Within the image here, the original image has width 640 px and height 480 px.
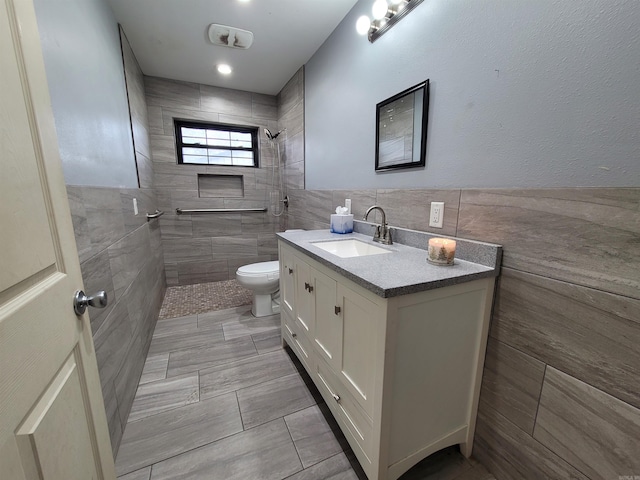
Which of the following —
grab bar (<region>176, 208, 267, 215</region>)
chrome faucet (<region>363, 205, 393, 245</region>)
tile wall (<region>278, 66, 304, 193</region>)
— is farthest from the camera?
grab bar (<region>176, 208, 267, 215</region>)

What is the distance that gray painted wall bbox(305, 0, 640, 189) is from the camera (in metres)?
0.71

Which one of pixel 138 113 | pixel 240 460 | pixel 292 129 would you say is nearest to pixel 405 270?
pixel 240 460

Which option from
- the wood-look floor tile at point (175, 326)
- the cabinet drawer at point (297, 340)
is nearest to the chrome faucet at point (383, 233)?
the cabinet drawer at point (297, 340)

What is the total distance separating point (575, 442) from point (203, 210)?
337cm

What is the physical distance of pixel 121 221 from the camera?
60.4 inches

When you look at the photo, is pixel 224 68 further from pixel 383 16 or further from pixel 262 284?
pixel 262 284

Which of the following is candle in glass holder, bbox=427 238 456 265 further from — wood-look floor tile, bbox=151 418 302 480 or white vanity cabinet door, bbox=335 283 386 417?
wood-look floor tile, bbox=151 418 302 480

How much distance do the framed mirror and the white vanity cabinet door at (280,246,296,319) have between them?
80 centimetres

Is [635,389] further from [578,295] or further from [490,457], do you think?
[490,457]

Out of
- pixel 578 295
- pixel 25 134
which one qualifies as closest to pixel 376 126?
pixel 578 295

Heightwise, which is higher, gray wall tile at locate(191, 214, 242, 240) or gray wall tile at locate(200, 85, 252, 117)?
gray wall tile at locate(200, 85, 252, 117)

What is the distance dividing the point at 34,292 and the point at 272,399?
129cm

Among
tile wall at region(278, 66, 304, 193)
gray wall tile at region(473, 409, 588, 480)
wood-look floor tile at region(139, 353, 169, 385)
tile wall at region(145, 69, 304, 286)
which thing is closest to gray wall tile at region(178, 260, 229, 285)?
tile wall at region(145, 69, 304, 286)

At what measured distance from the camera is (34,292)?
51 centimetres
